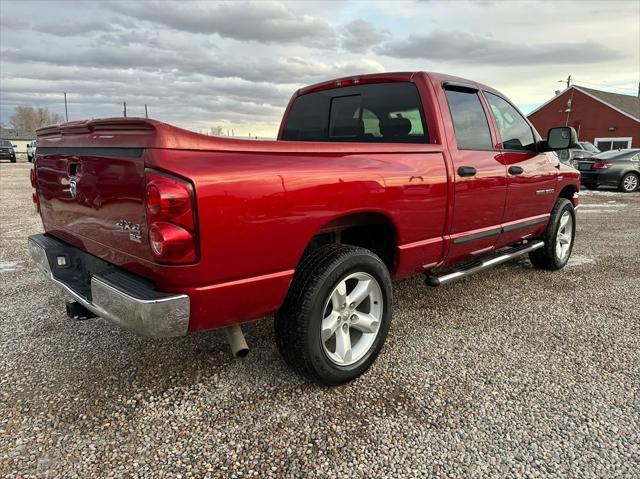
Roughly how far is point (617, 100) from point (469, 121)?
39.5 m

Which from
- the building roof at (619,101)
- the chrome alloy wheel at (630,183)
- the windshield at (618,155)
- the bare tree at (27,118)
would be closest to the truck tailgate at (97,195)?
the windshield at (618,155)

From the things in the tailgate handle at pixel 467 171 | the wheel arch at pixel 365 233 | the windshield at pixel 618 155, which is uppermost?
the windshield at pixel 618 155

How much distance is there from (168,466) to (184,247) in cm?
100

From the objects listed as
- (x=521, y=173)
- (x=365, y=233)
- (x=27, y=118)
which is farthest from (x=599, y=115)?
(x=27, y=118)

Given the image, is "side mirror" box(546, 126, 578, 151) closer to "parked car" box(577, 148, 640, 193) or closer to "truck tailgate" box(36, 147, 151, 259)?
"truck tailgate" box(36, 147, 151, 259)

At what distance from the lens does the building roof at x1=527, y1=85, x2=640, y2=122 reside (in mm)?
33694

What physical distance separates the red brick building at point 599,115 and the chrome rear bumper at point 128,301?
38.5 meters

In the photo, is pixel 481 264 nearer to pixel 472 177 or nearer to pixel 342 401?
pixel 472 177

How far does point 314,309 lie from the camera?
97.7 inches

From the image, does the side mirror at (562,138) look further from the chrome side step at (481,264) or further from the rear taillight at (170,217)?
the rear taillight at (170,217)

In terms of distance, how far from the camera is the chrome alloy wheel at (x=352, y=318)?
2699 mm

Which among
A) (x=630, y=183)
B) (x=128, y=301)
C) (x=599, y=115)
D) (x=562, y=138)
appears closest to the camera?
(x=128, y=301)

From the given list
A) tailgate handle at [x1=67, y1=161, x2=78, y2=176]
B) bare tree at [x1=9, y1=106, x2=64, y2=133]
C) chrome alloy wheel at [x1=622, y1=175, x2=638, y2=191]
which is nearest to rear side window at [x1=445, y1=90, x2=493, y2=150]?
tailgate handle at [x1=67, y1=161, x2=78, y2=176]

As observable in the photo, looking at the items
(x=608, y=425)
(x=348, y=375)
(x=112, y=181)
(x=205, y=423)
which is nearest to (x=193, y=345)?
(x=205, y=423)
